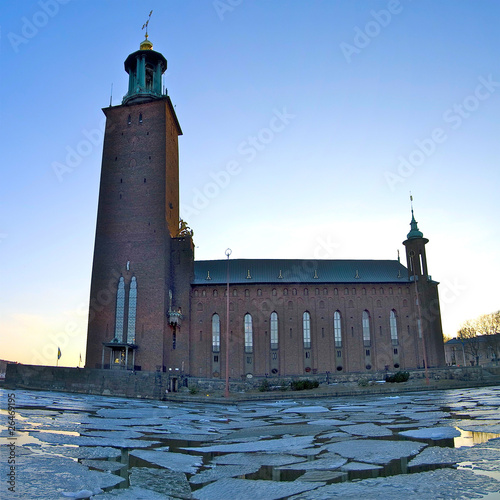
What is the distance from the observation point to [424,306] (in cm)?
5903

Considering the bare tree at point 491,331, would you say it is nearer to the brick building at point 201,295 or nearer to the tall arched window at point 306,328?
the brick building at point 201,295

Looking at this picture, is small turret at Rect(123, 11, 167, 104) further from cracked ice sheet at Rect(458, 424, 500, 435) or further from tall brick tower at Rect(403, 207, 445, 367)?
cracked ice sheet at Rect(458, 424, 500, 435)

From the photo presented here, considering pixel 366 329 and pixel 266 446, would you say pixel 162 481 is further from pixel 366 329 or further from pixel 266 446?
pixel 366 329

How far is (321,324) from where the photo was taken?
58.2m

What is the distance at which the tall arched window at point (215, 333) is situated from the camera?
2212 inches

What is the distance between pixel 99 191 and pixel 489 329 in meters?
82.6

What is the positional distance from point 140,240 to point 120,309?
25.4ft

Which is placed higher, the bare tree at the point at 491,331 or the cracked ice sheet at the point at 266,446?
the bare tree at the point at 491,331

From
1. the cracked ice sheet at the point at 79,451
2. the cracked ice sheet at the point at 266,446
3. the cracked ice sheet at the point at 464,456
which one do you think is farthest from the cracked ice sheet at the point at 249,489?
the cracked ice sheet at the point at 79,451

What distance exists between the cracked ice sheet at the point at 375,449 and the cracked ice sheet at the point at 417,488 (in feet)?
3.95

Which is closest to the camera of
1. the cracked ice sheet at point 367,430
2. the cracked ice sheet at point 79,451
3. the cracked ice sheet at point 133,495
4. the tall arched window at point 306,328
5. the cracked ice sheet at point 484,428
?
the cracked ice sheet at point 133,495

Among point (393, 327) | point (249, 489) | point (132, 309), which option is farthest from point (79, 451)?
point (393, 327)

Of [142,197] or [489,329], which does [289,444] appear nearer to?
[142,197]

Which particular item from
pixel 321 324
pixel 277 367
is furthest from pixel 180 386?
pixel 321 324
